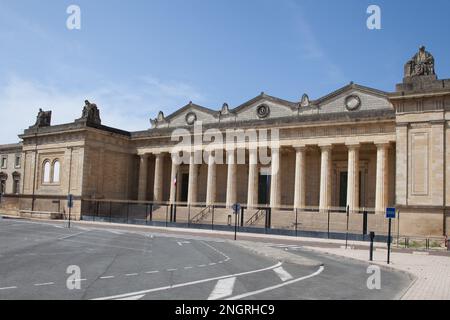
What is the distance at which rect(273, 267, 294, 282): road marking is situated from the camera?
14.3 meters

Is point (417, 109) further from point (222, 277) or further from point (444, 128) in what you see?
point (222, 277)

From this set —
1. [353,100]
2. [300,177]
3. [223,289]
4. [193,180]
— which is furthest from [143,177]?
[223,289]

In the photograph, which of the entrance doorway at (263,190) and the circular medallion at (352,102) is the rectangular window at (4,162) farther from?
the circular medallion at (352,102)

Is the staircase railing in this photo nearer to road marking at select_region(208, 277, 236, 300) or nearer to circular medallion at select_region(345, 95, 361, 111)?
circular medallion at select_region(345, 95, 361, 111)

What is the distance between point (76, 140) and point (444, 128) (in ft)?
127

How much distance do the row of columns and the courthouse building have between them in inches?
3.9

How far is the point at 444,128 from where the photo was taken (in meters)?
33.1

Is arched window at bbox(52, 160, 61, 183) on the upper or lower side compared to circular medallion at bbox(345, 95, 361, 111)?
lower

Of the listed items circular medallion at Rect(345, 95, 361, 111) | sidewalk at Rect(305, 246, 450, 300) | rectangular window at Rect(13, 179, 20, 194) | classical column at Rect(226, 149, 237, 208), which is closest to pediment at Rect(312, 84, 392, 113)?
circular medallion at Rect(345, 95, 361, 111)

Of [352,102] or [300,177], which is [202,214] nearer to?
[300,177]

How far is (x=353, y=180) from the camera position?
41438mm
